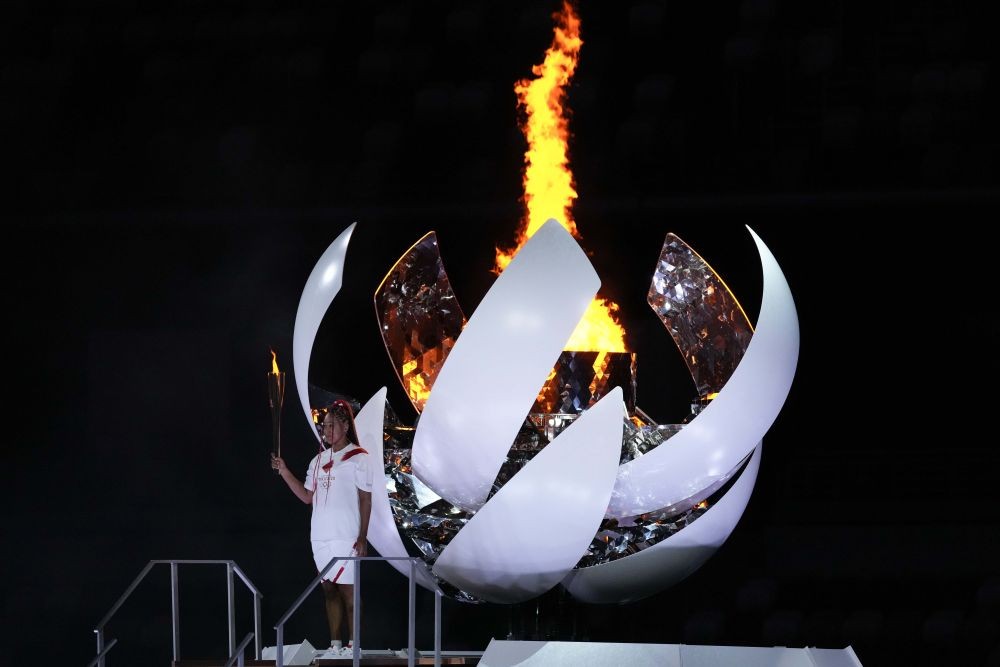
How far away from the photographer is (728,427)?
473cm

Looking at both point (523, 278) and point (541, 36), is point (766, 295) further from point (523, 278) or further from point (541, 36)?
point (541, 36)

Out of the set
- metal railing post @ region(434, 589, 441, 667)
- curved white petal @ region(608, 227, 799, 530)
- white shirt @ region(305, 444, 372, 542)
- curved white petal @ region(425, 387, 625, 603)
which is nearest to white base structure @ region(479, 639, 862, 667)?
metal railing post @ region(434, 589, 441, 667)

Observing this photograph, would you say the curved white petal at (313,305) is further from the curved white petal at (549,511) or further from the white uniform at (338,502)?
the curved white petal at (549,511)

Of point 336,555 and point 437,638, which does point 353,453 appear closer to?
point 336,555

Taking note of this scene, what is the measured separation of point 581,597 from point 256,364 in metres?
2.54

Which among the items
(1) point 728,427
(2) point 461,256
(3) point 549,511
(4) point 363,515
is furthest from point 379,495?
(2) point 461,256

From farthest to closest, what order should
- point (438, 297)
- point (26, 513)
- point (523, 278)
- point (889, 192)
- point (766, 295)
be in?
A: point (26, 513) < point (889, 192) < point (438, 297) < point (766, 295) < point (523, 278)

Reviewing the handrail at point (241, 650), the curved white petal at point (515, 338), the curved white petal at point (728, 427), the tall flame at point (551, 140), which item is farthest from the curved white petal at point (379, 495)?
the tall flame at point (551, 140)

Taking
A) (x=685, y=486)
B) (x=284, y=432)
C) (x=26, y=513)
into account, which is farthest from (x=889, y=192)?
(x=26, y=513)

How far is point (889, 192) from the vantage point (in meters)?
6.44

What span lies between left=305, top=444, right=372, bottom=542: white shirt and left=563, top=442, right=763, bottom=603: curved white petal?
0.87 m

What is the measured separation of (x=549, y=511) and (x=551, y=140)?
2.59 metres

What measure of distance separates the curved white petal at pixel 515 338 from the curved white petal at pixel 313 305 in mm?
775

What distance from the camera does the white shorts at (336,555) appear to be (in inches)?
188
